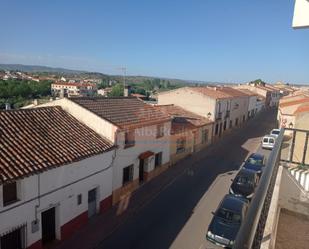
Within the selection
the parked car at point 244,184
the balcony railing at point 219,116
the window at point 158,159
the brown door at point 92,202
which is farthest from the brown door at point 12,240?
the balcony railing at point 219,116

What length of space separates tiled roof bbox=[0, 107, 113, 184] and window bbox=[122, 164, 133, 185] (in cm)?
301

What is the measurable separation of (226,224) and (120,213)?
5.64 metres

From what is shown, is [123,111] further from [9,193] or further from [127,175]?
[9,193]

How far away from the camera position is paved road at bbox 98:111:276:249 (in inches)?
527

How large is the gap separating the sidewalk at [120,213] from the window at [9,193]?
3.22 m

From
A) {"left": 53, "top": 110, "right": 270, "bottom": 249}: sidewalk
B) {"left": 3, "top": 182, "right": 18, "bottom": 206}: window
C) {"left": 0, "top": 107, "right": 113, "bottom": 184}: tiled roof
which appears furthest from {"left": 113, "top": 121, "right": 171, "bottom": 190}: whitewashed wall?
{"left": 3, "top": 182, "right": 18, "bottom": 206}: window

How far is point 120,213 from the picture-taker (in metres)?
15.9

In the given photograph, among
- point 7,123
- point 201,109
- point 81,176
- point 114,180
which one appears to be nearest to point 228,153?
point 201,109

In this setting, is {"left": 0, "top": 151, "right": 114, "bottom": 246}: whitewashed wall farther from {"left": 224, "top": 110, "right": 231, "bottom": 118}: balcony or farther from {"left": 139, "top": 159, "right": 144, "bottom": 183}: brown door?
{"left": 224, "top": 110, "right": 231, "bottom": 118}: balcony

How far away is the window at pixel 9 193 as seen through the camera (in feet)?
33.6

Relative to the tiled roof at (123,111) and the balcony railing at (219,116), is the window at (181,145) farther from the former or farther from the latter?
the balcony railing at (219,116)

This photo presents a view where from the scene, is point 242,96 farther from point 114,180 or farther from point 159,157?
point 114,180

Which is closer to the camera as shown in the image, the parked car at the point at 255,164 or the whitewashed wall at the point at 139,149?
the whitewashed wall at the point at 139,149

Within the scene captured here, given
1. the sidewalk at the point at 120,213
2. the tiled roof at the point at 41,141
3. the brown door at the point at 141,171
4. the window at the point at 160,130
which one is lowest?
the sidewalk at the point at 120,213
